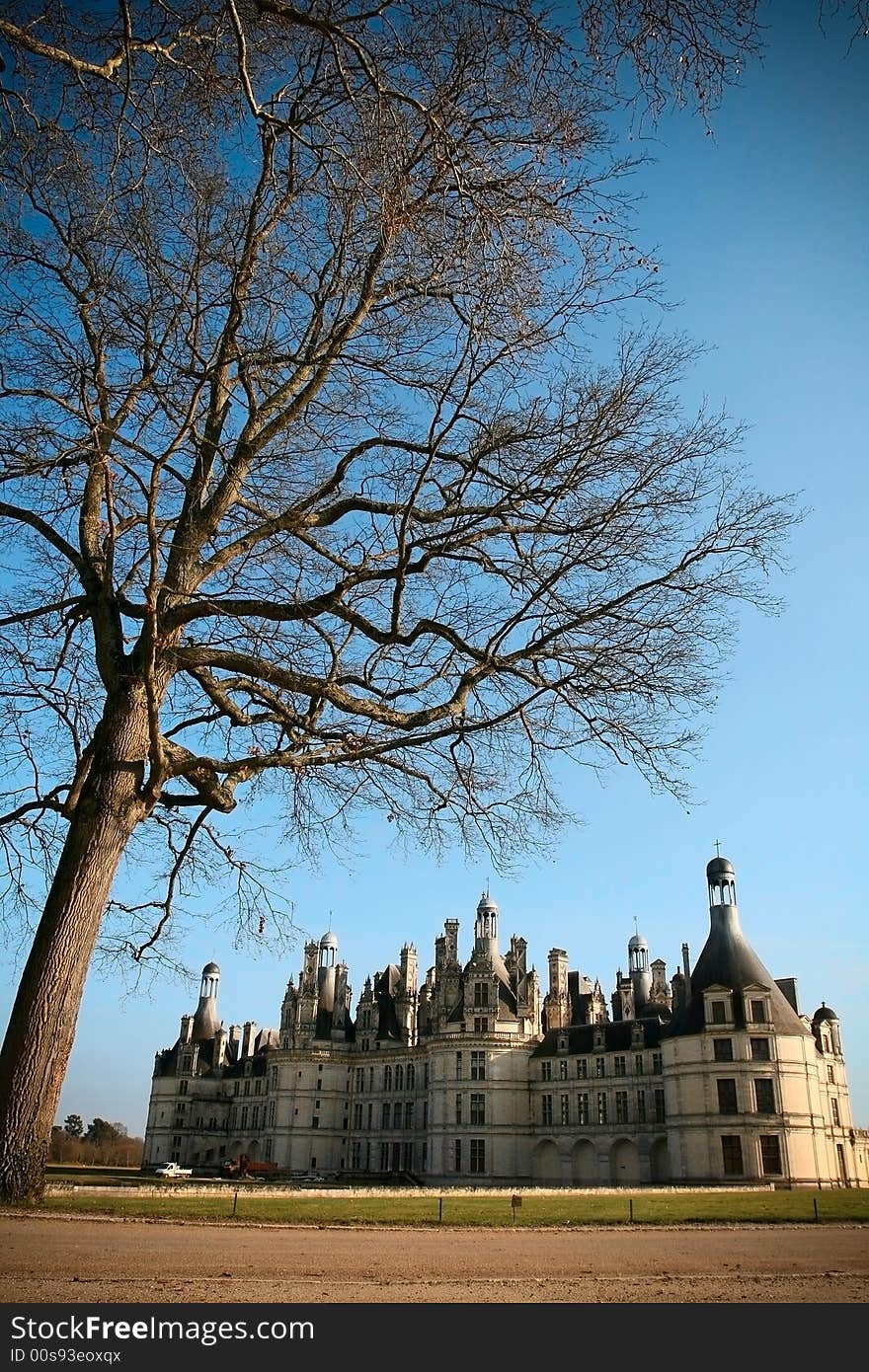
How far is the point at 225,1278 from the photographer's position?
→ 22.8ft

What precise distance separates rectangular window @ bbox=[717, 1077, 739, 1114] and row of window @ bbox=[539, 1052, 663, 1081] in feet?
21.4

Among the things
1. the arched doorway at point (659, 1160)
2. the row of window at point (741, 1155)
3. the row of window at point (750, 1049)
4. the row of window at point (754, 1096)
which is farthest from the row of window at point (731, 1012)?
the arched doorway at point (659, 1160)

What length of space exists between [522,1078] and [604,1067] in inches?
208

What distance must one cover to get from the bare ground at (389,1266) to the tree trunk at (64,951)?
0.45 meters

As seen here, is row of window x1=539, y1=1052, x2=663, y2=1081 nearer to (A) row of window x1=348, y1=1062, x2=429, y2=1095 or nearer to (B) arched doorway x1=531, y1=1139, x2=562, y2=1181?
(B) arched doorway x1=531, y1=1139, x2=562, y2=1181

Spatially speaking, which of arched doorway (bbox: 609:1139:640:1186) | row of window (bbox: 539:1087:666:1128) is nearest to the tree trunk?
row of window (bbox: 539:1087:666:1128)

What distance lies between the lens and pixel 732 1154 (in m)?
43.0

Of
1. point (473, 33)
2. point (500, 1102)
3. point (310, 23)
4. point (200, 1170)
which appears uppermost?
point (473, 33)

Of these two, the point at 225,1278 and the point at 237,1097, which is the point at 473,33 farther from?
the point at 237,1097

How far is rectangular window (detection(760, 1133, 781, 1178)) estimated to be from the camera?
41.5m

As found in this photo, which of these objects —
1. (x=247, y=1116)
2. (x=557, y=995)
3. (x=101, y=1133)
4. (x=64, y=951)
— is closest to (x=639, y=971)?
(x=557, y=995)
